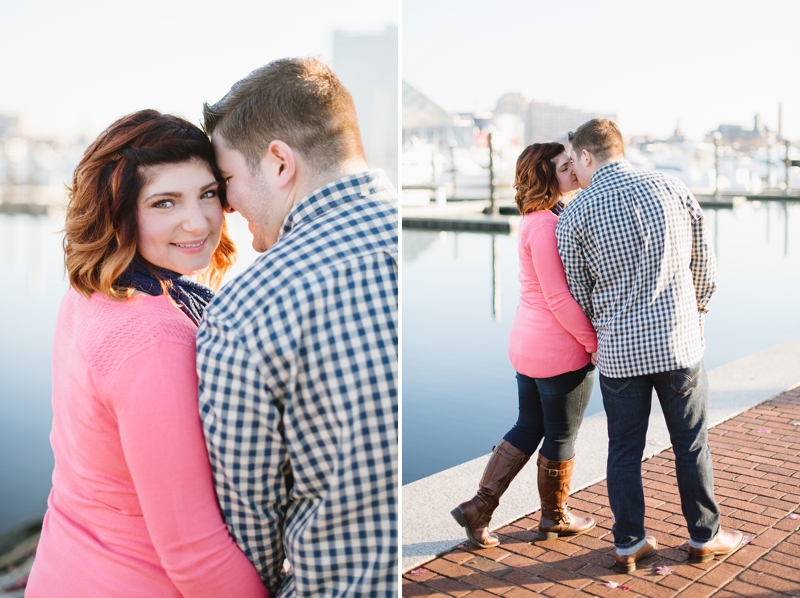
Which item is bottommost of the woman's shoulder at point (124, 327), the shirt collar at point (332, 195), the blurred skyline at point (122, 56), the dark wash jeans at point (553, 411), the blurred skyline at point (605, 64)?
the dark wash jeans at point (553, 411)

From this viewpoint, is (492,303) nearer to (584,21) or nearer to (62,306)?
(62,306)

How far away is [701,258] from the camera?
2.62 metres

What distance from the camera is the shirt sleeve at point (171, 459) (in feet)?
3.70

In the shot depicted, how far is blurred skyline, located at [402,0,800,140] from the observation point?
43.7m

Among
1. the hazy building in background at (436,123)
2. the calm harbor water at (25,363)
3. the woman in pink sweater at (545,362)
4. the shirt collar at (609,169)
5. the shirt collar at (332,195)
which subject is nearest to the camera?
the shirt collar at (332,195)

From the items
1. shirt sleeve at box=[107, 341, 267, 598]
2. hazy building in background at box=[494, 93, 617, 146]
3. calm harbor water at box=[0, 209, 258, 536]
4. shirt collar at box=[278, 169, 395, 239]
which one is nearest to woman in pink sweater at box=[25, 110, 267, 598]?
shirt sleeve at box=[107, 341, 267, 598]

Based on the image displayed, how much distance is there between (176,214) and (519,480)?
250 cm

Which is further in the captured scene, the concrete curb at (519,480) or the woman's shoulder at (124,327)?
the concrete curb at (519,480)

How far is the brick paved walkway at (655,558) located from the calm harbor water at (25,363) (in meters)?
4.00

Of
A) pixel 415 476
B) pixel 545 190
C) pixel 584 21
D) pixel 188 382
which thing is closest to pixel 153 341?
pixel 188 382

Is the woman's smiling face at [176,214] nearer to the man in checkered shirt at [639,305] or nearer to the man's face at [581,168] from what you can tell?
the man in checkered shirt at [639,305]

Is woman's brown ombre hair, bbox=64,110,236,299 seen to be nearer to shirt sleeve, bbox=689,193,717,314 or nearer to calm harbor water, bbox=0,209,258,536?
shirt sleeve, bbox=689,193,717,314

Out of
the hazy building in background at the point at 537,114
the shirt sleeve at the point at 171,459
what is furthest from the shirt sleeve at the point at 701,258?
the hazy building in background at the point at 537,114

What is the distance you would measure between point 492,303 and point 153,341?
26.9ft
